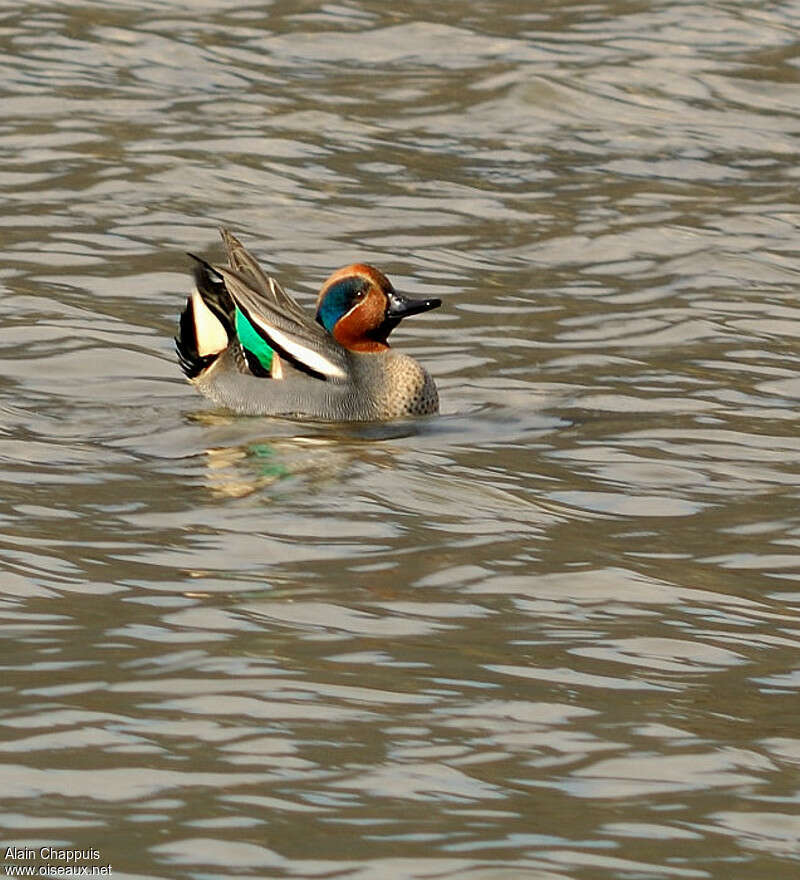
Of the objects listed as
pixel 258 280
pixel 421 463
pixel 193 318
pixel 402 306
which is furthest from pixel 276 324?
pixel 421 463

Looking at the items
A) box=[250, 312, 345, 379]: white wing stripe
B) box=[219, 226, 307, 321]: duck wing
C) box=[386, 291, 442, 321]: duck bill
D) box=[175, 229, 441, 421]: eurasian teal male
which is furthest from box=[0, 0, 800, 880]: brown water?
box=[219, 226, 307, 321]: duck wing

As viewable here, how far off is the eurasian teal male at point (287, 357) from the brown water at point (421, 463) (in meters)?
0.18

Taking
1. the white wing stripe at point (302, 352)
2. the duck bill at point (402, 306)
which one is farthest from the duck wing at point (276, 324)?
the duck bill at point (402, 306)

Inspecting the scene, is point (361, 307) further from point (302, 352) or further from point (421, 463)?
point (421, 463)

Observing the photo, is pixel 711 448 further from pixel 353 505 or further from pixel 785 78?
pixel 785 78

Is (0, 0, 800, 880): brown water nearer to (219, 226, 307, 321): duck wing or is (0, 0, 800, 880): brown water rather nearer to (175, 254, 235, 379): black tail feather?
(175, 254, 235, 379): black tail feather

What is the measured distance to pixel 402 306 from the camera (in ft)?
36.3

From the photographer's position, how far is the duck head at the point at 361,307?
11070 mm

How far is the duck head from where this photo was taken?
11.1 metres

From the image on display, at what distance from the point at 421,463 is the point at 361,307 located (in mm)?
1760

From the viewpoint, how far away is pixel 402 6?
19.0 m

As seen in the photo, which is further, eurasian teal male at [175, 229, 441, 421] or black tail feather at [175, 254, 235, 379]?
black tail feather at [175, 254, 235, 379]

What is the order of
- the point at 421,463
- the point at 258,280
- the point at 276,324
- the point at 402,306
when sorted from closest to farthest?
1. the point at 421,463
2. the point at 276,324
3. the point at 258,280
4. the point at 402,306

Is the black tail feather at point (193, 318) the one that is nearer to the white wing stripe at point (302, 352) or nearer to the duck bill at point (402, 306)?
the white wing stripe at point (302, 352)
